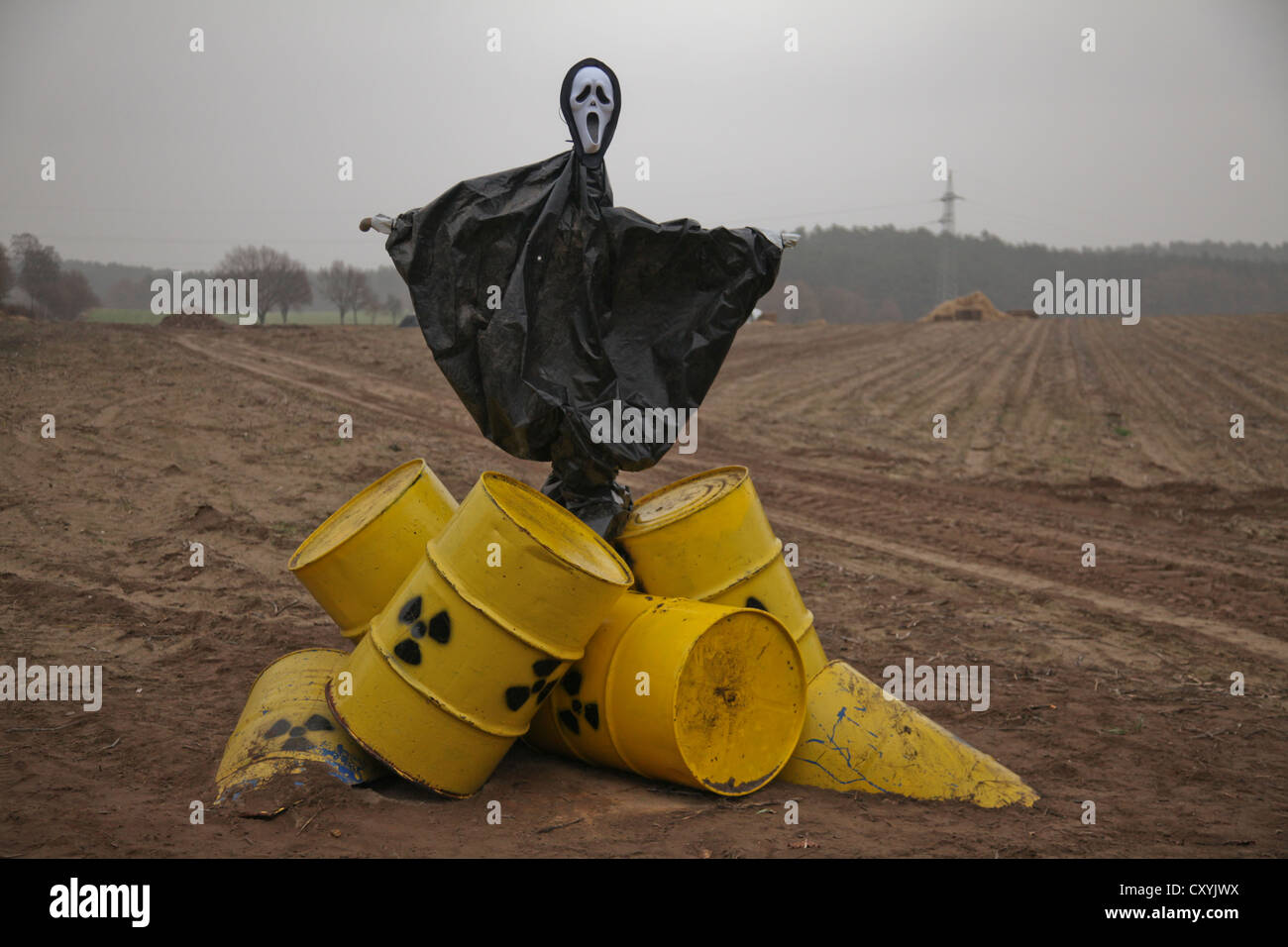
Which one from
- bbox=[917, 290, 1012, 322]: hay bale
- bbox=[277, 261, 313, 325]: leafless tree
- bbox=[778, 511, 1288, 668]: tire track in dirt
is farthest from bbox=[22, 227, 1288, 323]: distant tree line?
bbox=[778, 511, 1288, 668]: tire track in dirt

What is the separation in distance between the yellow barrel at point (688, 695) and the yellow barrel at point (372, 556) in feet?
3.13

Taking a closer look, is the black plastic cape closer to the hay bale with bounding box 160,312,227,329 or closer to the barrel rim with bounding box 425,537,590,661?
the barrel rim with bounding box 425,537,590,661

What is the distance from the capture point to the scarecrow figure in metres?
4.48

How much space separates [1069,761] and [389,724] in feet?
10.8

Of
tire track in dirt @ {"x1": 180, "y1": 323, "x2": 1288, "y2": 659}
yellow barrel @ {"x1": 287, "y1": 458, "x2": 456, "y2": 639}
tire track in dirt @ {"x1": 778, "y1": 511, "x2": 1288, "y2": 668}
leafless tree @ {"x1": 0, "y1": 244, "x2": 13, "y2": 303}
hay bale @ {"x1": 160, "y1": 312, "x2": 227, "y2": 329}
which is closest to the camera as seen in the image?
yellow barrel @ {"x1": 287, "y1": 458, "x2": 456, "y2": 639}

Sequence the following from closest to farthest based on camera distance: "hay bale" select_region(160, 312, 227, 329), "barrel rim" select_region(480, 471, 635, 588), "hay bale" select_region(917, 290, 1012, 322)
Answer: "barrel rim" select_region(480, 471, 635, 588)
"hay bale" select_region(160, 312, 227, 329)
"hay bale" select_region(917, 290, 1012, 322)

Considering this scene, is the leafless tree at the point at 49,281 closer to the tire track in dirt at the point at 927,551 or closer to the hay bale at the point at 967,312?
the tire track in dirt at the point at 927,551

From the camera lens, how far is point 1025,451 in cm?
1358

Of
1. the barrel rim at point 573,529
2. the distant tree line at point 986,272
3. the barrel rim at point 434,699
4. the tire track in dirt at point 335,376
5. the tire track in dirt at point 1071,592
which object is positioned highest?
the distant tree line at point 986,272

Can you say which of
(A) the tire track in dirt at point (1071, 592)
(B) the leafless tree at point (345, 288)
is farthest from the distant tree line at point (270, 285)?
(A) the tire track in dirt at point (1071, 592)

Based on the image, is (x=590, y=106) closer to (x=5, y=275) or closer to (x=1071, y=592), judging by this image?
(x=1071, y=592)

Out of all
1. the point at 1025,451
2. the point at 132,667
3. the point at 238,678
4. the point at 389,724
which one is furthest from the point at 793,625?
the point at 1025,451

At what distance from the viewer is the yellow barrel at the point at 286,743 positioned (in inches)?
161

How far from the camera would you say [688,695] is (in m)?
4.07
